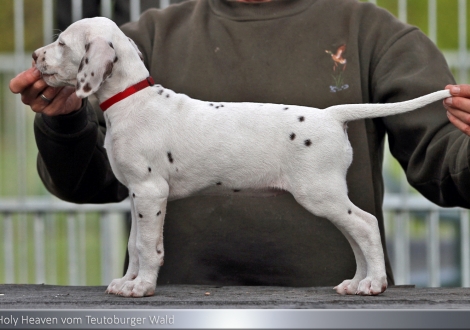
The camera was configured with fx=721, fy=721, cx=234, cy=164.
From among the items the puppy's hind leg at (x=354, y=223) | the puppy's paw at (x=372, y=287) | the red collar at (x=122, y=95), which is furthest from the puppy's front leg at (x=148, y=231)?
the puppy's paw at (x=372, y=287)

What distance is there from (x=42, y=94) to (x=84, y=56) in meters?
0.31

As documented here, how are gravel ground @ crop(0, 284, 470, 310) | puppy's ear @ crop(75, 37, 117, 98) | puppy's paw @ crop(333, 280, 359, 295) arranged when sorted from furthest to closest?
puppy's paw @ crop(333, 280, 359, 295) < puppy's ear @ crop(75, 37, 117, 98) < gravel ground @ crop(0, 284, 470, 310)

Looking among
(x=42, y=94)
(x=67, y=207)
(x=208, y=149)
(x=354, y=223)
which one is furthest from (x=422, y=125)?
(x=67, y=207)

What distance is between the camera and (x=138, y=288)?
2.29 meters

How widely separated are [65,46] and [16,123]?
3.11m

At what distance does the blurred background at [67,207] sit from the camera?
5148 mm

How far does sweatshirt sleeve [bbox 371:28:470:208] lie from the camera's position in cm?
274

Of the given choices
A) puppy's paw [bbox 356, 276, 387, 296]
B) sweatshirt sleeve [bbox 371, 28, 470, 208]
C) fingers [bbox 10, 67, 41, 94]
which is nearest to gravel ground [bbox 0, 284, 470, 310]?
puppy's paw [bbox 356, 276, 387, 296]

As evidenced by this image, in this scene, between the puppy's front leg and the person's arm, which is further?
the person's arm

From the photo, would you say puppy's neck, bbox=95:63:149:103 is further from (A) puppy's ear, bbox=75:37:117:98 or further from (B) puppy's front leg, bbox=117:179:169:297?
(B) puppy's front leg, bbox=117:179:169:297

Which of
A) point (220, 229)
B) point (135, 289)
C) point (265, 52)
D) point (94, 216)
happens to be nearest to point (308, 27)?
point (265, 52)

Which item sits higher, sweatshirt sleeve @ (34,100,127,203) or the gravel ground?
sweatshirt sleeve @ (34,100,127,203)

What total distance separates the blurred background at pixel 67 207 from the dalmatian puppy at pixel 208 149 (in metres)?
2.85

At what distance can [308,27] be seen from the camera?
10.8 feet
